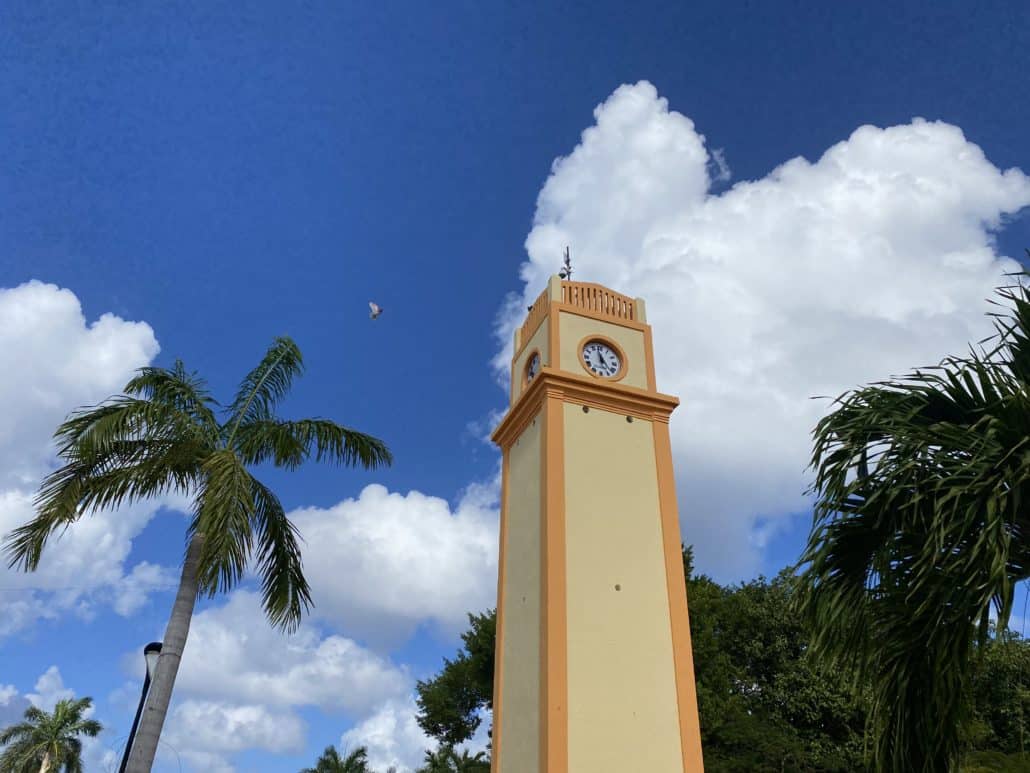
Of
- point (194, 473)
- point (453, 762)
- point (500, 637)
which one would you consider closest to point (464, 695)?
point (453, 762)

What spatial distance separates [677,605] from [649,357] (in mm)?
5968

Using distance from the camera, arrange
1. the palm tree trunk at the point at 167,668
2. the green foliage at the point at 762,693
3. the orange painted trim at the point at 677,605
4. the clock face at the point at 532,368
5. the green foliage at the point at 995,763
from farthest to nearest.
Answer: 1. the green foliage at the point at 762,693
2. the green foliage at the point at 995,763
3. the clock face at the point at 532,368
4. the orange painted trim at the point at 677,605
5. the palm tree trunk at the point at 167,668

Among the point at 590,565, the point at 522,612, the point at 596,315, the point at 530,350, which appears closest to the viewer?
the point at 590,565

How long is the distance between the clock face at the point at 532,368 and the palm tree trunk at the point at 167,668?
8.93 m

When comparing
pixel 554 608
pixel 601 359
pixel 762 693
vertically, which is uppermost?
pixel 601 359

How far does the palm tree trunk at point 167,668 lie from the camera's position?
10.3 metres

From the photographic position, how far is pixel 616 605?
14766 millimetres

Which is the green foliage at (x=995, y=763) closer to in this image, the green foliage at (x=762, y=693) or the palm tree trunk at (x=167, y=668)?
the green foliage at (x=762, y=693)

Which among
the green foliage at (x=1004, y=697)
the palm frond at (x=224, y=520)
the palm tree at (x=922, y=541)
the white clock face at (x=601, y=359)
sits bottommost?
the palm tree at (x=922, y=541)

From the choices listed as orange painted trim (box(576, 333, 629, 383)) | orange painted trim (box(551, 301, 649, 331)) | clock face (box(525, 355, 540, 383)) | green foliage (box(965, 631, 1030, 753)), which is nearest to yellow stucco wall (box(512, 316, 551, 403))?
clock face (box(525, 355, 540, 383))

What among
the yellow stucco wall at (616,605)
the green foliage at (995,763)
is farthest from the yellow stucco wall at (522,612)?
the green foliage at (995,763)

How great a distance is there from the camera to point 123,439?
40.6ft

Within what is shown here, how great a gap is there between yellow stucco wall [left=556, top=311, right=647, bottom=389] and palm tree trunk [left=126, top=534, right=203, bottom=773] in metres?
8.71

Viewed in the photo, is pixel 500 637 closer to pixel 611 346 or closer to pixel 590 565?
pixel 590 565
